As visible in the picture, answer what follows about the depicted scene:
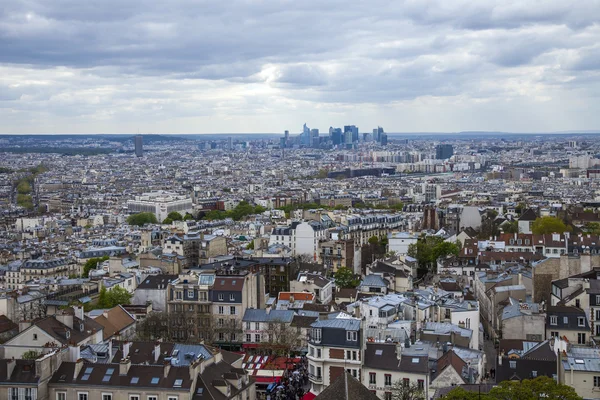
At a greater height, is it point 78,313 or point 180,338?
point 78,313

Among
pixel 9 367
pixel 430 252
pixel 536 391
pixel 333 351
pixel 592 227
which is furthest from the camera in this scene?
pixel 592 227

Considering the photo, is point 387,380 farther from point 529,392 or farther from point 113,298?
point 113,298

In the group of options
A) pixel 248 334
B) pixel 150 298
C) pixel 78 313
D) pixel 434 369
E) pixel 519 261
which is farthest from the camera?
pixel 519 261

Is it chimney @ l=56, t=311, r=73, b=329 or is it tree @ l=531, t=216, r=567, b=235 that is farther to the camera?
tree @ l=531, t=216, r=567, b=235

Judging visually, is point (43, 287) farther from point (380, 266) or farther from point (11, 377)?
point (11, 377)

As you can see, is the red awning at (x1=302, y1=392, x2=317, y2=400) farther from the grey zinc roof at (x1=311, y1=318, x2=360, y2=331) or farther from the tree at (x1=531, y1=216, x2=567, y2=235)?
the tree at (x1=531, y1=216, x2=567, y2=235)

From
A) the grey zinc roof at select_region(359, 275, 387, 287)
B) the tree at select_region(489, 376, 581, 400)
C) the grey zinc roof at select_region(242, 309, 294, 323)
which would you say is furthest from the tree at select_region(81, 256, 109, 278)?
the tree at select_region(489, 376, 581, 400)

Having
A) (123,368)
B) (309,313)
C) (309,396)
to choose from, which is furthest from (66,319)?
(309,313)

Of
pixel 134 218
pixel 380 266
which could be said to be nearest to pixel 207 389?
pixel 380 266
